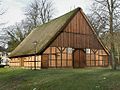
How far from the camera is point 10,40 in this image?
7044 cm

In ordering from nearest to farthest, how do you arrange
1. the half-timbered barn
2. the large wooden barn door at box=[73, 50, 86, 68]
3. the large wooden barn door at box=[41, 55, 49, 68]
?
the large wooden barn door at box=[41, 55, 49, 68] < the half-timbered barn < the large wooden barn door at box=[73, 50, 86, 68]

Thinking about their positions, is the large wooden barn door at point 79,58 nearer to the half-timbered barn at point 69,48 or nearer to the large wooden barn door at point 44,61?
the half-timbered barn at point 69,48

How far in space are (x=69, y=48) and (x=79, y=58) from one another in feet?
8.19

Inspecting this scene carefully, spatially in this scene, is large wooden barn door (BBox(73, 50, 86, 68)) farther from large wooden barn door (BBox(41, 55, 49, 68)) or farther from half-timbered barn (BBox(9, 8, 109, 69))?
large wooden barn door (BBox(41, 55, 49, 68))

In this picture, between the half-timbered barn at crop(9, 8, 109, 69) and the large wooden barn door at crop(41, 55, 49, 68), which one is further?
the half-timbered barn at crop(9, 8, 109, 69)

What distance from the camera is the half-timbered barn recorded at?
35438mm

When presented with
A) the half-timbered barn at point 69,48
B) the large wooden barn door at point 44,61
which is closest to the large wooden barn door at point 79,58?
the half-timbered barn at point 69,48

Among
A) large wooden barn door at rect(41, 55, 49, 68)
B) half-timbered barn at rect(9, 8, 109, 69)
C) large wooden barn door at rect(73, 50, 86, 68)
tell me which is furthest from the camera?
large wooden barn door at rect(73, 50, 86, 68)

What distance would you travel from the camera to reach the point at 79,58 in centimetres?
3844

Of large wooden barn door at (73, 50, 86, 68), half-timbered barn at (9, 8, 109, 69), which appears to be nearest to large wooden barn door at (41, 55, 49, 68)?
half-timbered barn at (9, 8, 109, 69)

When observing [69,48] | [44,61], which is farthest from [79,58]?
[44,61]

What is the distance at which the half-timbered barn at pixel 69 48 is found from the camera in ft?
116

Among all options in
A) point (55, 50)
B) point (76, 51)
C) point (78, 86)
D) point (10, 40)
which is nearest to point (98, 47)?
point (76, 51)

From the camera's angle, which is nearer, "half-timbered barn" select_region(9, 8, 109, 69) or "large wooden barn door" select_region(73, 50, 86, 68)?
"half-timbered barn" select_region(9, 8, 109, 69)
